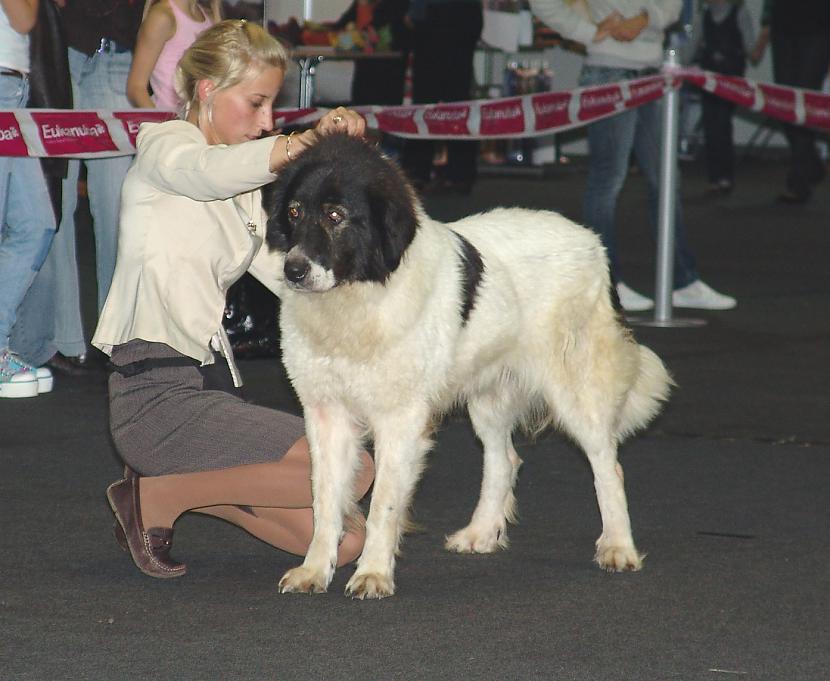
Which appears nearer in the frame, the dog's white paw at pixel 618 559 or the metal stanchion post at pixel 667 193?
the dog's white paw at pixel 618 559

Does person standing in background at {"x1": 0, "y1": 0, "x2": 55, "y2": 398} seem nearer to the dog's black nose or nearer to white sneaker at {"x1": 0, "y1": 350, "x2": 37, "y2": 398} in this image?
white sneaker at {"x1": 0, "y1": 350, "x2": 37, "y2": 398}

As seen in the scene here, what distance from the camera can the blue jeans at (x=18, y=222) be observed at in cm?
630

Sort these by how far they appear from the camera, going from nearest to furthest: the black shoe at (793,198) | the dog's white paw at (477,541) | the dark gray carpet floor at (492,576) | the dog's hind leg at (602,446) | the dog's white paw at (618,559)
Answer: the dark gray carpet floor at (492,576) → the dog's white paw at (618,559) → the dog's hind leg at (602,446) → the dog's white paw at (477,541) → the black shoe at (793,198)

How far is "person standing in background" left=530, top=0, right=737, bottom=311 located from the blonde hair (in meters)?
4.50

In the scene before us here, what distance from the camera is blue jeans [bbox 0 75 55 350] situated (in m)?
6.30

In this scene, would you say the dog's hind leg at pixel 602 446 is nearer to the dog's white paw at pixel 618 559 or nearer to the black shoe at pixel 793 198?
the dog's white paw at pixel 618 559

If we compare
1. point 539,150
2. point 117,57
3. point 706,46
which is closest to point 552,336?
point 117,57

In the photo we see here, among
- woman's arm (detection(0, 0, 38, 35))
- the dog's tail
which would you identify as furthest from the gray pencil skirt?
woman's arm (detection(0, 0, 38, 35))

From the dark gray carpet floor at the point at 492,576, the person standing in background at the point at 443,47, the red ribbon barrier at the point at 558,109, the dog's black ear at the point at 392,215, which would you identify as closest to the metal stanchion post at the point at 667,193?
the red ribbon barrier at the point at 558,109

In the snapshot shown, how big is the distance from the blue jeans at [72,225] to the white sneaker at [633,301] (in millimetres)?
3238

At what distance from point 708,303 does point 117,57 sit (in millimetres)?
3898

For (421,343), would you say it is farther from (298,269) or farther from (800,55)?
(800,55)

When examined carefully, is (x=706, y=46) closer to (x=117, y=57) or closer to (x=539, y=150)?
(x=539, y=150)

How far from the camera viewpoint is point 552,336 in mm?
4375
